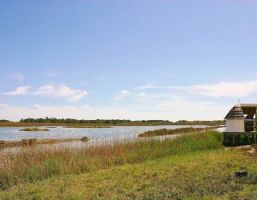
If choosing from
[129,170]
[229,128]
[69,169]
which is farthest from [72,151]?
[229,128]

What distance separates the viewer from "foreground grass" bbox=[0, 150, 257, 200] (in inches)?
278

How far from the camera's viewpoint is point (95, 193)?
301 inches

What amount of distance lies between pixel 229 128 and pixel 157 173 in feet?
35.6

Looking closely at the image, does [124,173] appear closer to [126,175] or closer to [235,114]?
[126,175]

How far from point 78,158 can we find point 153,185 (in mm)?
4531

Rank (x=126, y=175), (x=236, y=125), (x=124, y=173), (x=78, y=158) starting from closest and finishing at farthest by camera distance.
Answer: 1. (x=126, y=175)
2. (x=124, y=173)
3. (x=78, y=158)
4. (x=236, y=125)

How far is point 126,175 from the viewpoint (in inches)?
384

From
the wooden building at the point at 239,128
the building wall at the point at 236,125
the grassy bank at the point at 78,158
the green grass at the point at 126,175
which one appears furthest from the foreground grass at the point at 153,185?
the building wall at the point at 236,125

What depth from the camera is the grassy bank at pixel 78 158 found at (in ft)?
34.8

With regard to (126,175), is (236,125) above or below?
above

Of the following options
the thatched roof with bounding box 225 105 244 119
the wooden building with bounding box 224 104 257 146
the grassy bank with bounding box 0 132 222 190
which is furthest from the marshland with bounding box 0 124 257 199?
the thatched roof with bounding box 225 105 244 119

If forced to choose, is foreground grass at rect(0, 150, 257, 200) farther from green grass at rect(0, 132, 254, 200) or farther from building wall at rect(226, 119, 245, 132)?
building wall at rect(226, 119, 245, 132)

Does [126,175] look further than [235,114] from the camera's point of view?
No

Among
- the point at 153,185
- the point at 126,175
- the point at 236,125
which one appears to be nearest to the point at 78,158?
the point at 126,175
